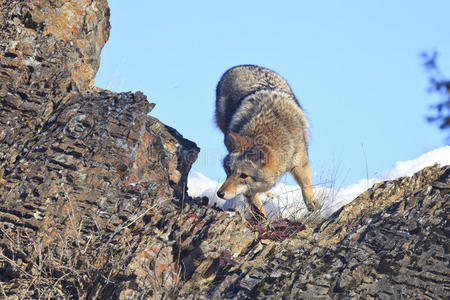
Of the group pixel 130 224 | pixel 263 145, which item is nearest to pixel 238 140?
pixel 263 145

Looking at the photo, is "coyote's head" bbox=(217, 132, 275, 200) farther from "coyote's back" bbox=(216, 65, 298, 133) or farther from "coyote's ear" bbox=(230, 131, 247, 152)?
"coyote's back" bbox=(216, 65, 298, 133)

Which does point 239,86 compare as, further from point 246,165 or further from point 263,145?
point 246,165

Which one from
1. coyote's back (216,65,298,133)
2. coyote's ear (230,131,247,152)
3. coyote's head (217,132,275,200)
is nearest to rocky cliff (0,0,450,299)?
coyote's head (217,132,275,200)

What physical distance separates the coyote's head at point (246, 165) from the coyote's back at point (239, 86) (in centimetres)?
176

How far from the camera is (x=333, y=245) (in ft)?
12.5

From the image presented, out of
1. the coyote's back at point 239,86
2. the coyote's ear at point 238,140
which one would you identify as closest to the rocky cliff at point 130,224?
the coyote's ear at point 238,140

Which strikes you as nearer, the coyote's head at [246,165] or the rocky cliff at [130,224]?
the rocky cliff at [130,224]

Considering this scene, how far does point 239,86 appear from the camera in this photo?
9.01 metres

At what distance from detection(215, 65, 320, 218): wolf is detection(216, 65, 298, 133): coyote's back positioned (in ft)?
0.13

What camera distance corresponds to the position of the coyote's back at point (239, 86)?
28.5 feet

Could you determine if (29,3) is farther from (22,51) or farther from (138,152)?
(138,152)

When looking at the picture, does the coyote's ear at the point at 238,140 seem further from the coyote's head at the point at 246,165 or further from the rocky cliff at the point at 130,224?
the rocky cliff at the point at 130,224

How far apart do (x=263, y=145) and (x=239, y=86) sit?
2614 mm

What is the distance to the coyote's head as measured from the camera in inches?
257
